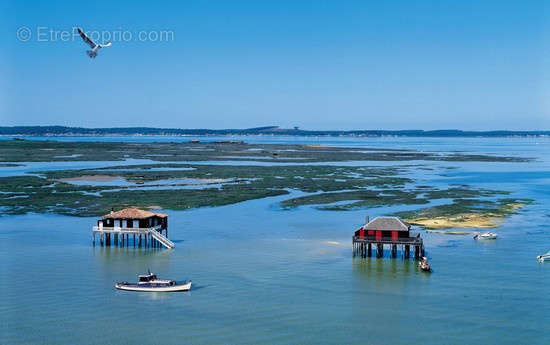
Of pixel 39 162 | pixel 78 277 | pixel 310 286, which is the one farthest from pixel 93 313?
pixel 39 162

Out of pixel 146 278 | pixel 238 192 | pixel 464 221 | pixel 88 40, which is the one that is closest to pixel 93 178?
pixel 238 192

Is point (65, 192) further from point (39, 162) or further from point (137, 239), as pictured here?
point (39, 162)

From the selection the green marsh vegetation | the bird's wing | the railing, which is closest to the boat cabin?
the railing

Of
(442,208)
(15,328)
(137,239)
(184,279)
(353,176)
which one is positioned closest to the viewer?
(15,328)

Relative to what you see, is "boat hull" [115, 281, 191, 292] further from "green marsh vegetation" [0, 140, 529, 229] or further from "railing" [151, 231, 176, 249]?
"green marsh vegetation" [0, 140, 529, 229]

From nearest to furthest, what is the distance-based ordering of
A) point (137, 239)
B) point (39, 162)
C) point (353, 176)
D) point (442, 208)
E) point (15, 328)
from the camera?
point (15, 328)
point (137, 239)
point (442, 208)
point (353, 176)
point (39, 162)

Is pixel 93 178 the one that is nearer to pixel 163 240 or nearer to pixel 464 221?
pixel 163 240
